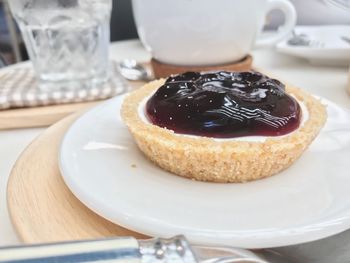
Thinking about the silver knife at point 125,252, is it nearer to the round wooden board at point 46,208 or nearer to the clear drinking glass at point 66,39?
the round wooden board at point 46,208

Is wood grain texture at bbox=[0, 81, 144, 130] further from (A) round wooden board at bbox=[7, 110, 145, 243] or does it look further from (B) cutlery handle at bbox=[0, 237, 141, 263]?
(B) cutlery handle at bbox=[0, 237, 141, 263]

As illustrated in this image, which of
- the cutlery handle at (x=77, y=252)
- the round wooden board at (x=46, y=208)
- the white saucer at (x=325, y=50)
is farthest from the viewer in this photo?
the white saucer at (x=325, y=50)

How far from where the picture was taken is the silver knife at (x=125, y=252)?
0.33m

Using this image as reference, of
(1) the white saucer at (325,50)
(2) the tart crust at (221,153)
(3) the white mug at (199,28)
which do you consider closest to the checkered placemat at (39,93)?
(3) the white mug at (199,28)

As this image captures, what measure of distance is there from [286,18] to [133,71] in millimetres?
421

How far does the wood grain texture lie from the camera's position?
79cm

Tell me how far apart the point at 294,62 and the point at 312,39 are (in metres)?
0.12

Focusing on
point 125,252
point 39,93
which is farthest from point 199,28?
point 125,252

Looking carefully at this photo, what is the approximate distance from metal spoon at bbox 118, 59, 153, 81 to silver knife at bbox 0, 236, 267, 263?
678 mm

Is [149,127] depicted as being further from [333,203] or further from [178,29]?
[178,29]

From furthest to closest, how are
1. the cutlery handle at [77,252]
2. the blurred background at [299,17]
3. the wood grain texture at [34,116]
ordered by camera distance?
the blurred background at [299,17]
the wood grain texture at [34,116]
the cutlery handle at [77,252]

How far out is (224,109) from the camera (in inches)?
20.5

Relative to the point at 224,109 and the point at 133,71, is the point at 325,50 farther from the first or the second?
the point at 224,109

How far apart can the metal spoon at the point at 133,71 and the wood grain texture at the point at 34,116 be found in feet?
0.67
